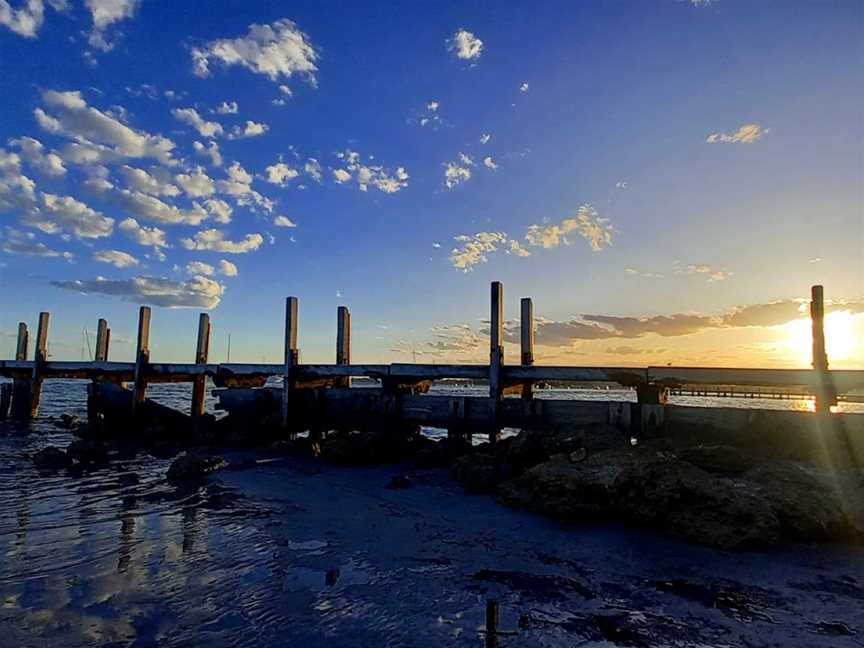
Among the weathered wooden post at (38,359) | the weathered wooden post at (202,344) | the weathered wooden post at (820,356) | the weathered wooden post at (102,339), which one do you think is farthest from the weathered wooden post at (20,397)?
the weathered wooden post at (820,356)

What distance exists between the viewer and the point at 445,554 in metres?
5.46

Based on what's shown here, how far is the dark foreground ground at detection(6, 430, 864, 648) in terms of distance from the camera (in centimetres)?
374

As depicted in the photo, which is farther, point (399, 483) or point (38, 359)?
point (38, 359)

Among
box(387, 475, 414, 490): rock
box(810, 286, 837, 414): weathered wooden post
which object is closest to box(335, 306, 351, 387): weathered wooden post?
box(387, 475, 414, 490): rock

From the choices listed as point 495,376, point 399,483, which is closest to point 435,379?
point 495,376

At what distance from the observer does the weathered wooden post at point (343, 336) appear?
15375 mm

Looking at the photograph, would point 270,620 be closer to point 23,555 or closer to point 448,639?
point 448,639

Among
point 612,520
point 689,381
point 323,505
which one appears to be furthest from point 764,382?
point 323,505

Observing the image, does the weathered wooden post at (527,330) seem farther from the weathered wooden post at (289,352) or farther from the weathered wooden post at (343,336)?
the weathered wooden post at (289,352)

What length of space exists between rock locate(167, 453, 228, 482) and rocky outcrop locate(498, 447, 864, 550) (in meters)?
5.74

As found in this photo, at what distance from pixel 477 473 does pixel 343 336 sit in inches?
317

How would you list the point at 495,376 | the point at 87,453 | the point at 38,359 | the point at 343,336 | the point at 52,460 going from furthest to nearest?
1. the point at 38,359
2. the point at 343,336
3. the point at 495,376
4. the point at 87,453
5. the point at 52,460

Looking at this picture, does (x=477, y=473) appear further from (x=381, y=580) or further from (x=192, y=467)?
(x=192, y=467)

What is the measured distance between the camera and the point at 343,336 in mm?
15523
